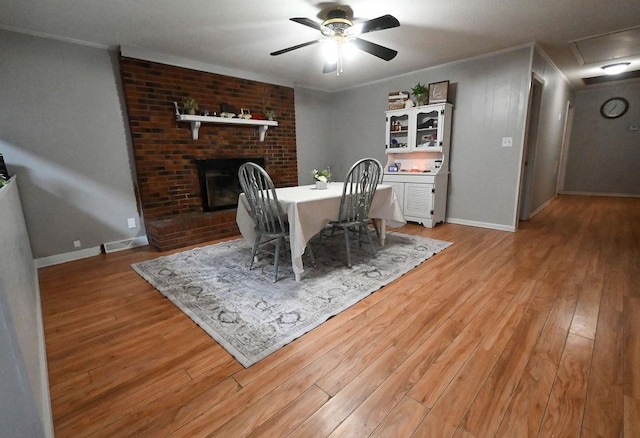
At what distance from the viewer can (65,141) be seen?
9.43 feet

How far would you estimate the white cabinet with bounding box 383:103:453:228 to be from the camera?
154 inches

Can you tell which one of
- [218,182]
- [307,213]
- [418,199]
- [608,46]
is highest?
[608,46]

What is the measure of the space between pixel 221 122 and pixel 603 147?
7.55m

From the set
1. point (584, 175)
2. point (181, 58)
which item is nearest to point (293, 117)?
point (181, 58)

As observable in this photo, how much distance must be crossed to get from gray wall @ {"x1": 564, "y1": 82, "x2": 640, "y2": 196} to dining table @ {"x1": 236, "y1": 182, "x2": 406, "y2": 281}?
Answer: 20.0 ft

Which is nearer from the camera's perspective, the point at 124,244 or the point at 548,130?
the point at 124,244

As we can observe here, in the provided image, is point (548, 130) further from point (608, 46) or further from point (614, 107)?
point (614, 107)

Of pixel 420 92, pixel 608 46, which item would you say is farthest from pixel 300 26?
pixel 608 46

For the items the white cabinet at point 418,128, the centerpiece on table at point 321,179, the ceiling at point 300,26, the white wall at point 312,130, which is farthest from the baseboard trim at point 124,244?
the white cabinet at point 418,128

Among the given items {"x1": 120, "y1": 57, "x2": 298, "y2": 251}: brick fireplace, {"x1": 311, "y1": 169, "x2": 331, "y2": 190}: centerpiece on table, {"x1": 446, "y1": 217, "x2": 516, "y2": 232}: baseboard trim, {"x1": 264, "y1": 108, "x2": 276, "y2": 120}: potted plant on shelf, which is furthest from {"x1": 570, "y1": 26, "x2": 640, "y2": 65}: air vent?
{"x1": 120, "y1": 57, "x2": 298, "y2": 251}: brick fireplace

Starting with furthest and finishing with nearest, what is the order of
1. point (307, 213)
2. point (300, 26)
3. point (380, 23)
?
point (300, 26), point (307, 213), point (380, 23)

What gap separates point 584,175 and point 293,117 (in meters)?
6.49

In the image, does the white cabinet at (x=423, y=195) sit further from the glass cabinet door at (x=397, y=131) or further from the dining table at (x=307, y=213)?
the dining table at (x=307, y=213)

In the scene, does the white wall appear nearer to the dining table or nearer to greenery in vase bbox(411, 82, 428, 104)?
greenery in vase bbox(411, 82, 428, 104)
